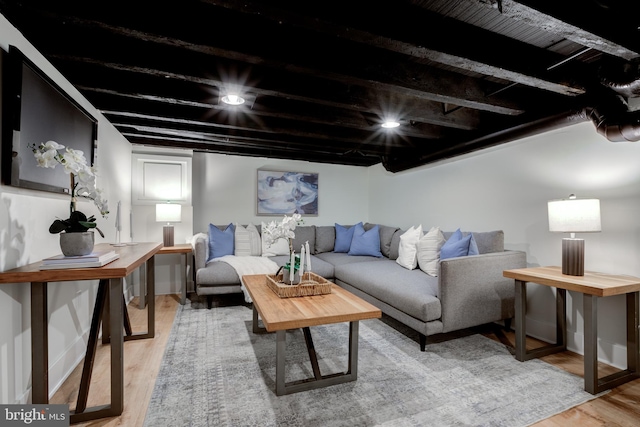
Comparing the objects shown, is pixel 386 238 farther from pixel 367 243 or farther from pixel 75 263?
pixel 75 263

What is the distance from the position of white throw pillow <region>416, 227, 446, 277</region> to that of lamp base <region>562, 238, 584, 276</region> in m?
1.06

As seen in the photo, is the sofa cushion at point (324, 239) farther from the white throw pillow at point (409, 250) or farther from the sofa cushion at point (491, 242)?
the sofa cushion at point (491, 242)

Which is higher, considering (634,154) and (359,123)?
(359,123)

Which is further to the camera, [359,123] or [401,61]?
[359,123]

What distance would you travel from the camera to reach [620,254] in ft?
7.13

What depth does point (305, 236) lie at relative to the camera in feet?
15.4

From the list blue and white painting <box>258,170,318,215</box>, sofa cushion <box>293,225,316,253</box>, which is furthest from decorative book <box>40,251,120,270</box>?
blue and white painting <box>258,170,318,215</box>

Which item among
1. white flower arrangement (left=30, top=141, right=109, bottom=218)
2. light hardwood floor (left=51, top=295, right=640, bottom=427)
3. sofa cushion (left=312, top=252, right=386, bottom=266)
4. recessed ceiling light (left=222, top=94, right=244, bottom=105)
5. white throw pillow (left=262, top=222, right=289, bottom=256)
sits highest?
recessed ceiling light (left=222, top=94, right=244, bottom=105)

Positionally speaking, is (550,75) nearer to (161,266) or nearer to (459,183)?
(459,183)

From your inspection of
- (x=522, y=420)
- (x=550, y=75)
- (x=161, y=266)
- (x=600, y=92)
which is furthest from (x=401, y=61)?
(x=161, y=266)

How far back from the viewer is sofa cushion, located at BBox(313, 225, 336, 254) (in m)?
4.76

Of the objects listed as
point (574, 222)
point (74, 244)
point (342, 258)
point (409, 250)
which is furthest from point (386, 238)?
point (74, 244)

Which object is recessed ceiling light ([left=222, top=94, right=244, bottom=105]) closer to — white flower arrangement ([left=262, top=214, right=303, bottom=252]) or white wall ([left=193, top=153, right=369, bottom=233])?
white flower arrangement ([left=262, top=214, right=303, bottom=252])

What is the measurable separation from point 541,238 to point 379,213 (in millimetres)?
2691
